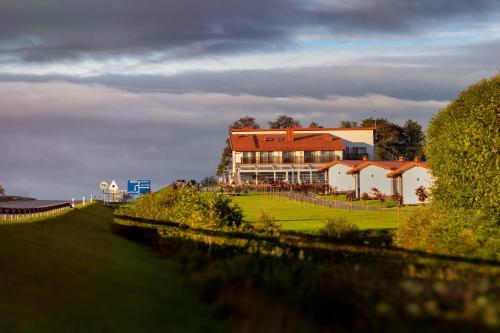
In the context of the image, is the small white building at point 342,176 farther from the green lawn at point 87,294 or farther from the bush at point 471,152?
the green lawn at point 87,294

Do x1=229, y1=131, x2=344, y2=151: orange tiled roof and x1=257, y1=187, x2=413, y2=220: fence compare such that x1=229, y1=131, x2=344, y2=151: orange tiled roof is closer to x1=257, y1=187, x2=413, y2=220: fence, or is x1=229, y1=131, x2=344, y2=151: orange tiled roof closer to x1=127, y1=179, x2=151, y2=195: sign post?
x1=257, y1=187, x2=413, y2=220: fence

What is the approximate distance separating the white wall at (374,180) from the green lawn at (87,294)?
69.3 m

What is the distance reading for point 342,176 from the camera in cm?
10112

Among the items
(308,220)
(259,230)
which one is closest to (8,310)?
(259,230)

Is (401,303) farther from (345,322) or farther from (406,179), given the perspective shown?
(406,179)

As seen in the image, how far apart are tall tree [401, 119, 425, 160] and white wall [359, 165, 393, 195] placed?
64.6 metres

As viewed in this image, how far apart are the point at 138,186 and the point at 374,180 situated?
2616 centimetres

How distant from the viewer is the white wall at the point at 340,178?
9994 cm

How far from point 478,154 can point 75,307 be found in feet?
76.2

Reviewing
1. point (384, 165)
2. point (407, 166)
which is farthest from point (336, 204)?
point (384, 165)

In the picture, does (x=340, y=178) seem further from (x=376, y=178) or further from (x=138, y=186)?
(x=138, y=186)

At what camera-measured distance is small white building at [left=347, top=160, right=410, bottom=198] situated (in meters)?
85.8

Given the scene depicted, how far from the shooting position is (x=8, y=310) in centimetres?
1105

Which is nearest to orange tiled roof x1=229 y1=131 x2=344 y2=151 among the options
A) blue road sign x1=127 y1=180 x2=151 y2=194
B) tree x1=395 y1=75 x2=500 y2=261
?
blue road sign x1=127 y1=180 x2=151 y2=194
